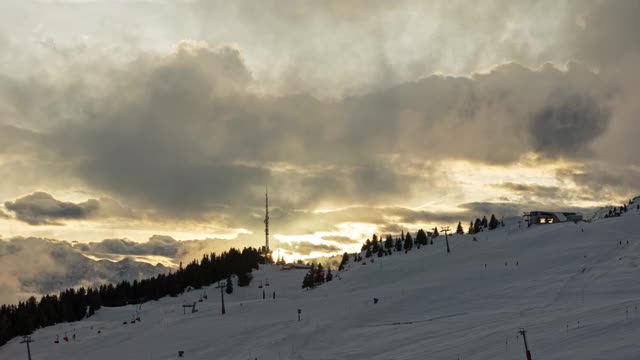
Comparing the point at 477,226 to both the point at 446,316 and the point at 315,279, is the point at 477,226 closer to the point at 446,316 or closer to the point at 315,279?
the point at 315,279

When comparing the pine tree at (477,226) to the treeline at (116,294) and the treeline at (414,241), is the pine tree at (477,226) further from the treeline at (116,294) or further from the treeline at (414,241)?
the treeline at (116,294)

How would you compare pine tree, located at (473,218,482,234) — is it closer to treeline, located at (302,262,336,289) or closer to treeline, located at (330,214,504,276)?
treeline, located at (330,214,504,276)

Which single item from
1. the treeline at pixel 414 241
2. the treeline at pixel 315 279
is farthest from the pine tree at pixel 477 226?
the treeline at pixel 315 279

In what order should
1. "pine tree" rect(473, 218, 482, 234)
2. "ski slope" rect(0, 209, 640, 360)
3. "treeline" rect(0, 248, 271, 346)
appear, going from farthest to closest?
"pine tree" rect(473, 218, 482, 234), "treeline" rect(0, 248, 271, 346), "ski slope" rect(0, 209, 640, 360)

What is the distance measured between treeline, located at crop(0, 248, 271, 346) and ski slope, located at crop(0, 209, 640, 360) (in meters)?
22.4

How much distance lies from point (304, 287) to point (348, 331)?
73.9 meters

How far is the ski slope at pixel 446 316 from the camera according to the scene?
50.9 metres

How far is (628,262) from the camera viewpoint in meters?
81.8

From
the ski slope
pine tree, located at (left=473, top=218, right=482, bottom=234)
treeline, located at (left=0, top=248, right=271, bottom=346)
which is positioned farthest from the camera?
pine tree, located at (left=473, top=218, right=482, bottom=234)

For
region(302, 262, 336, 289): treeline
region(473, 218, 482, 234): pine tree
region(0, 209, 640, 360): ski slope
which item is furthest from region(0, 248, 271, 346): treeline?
region(473, 218, 482, 234): pine tree

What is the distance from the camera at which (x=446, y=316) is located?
228 ft

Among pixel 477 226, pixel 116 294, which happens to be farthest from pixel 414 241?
pixel 116 294

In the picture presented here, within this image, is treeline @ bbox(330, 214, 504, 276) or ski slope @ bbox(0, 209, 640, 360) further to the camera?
treeline @ bbox(330, 214, 504, 276)

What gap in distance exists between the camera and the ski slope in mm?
50875
